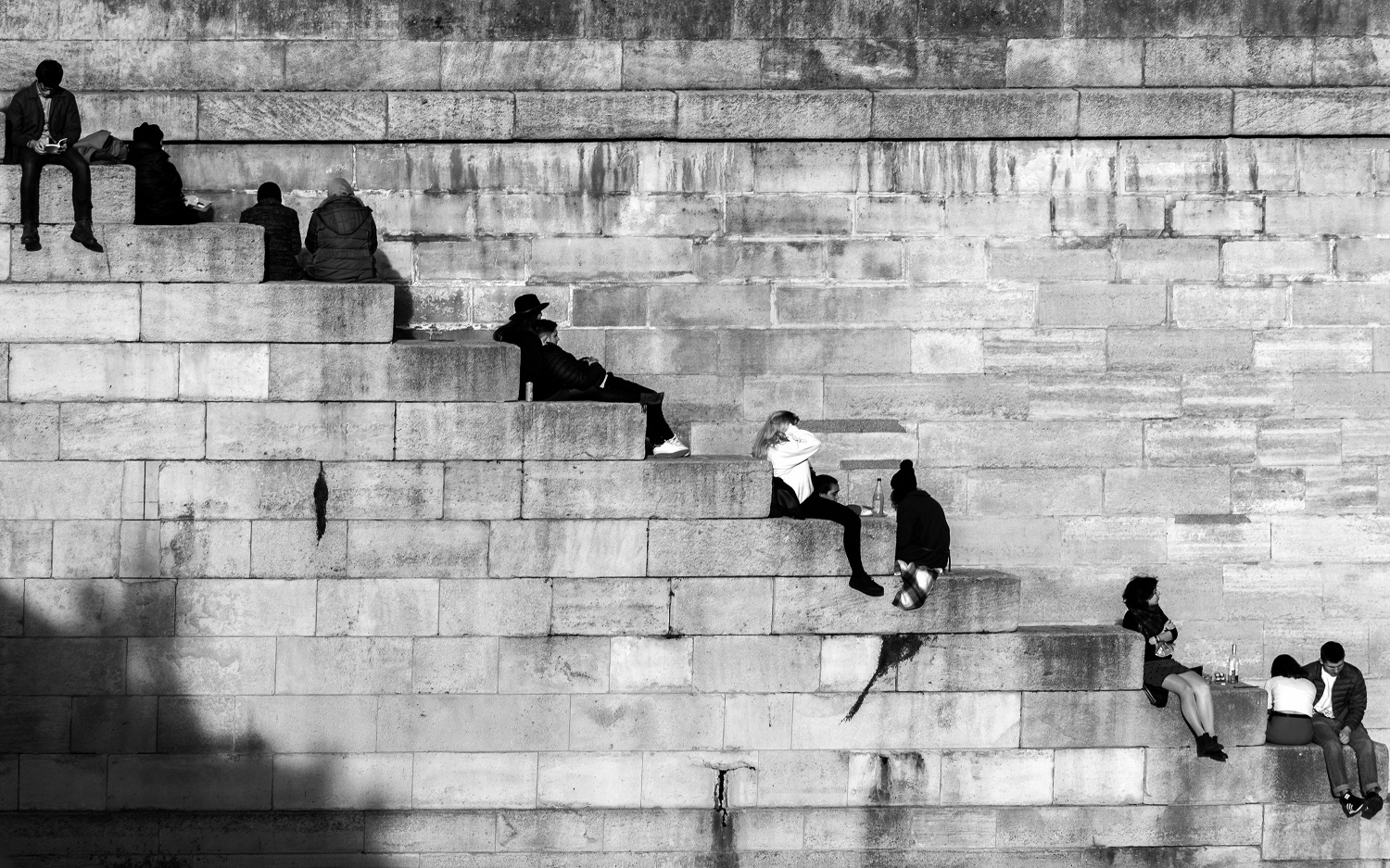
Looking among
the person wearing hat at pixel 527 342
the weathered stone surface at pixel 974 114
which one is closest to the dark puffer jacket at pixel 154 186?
the person wearing hat at pixel 527 342

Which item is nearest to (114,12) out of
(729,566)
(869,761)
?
(729,566)

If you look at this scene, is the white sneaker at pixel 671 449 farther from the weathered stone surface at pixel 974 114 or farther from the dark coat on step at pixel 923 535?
the weathered stone surface at pixel 974 114

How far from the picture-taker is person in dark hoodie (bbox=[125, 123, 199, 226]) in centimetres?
1407

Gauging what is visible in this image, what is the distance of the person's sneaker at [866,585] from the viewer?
13750mm

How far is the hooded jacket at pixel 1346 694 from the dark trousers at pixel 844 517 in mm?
4300

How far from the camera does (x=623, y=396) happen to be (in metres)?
14.1

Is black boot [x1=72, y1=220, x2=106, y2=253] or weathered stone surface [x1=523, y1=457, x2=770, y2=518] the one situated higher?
black boot [x1=72, y1=220, x2=106, y2=253]

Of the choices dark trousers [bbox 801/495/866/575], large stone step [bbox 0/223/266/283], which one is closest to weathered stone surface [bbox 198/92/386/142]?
large stone step [bbox 0/223/266/283]

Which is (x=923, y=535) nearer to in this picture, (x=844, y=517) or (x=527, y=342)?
(x=844, y=517)

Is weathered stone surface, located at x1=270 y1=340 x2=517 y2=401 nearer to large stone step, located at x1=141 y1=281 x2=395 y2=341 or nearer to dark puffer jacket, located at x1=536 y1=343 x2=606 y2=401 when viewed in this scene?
large stone step, located at x1=141 y1=281 x2=395 y2=341

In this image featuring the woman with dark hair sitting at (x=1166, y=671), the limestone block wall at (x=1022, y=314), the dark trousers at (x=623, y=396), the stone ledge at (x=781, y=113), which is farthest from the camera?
the limestone block wall at (x=1022, y=314)

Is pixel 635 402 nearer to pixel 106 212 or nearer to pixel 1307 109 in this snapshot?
pixel 106 212

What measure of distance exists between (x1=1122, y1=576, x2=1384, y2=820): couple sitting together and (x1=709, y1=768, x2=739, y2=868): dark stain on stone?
3.64 metres

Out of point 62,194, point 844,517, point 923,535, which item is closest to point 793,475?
point 844,517
